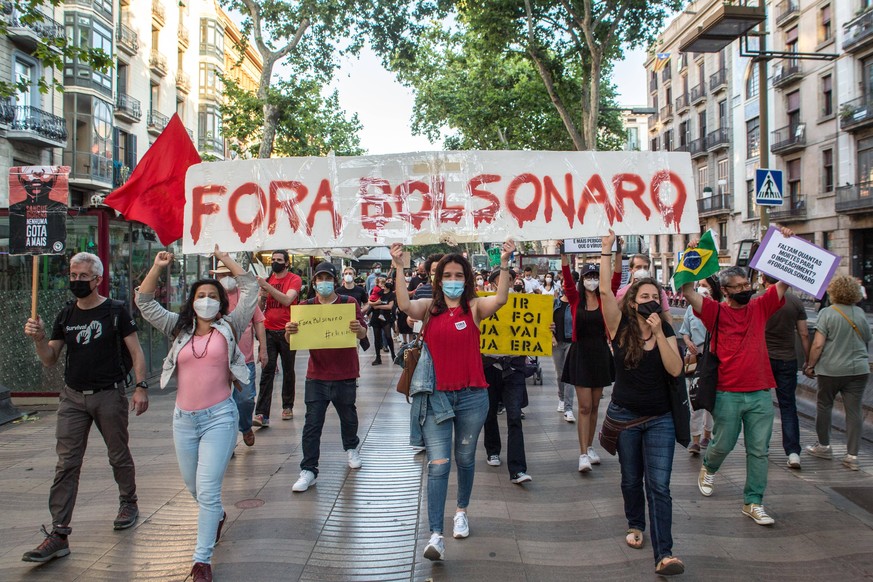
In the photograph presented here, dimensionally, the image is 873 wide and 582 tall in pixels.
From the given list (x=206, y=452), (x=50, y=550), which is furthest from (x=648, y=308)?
(x=50, y=550)

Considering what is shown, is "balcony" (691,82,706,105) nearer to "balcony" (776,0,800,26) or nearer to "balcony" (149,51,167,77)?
"balcony" (776,0,800,26)

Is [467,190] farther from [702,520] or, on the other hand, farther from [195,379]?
[702,520]

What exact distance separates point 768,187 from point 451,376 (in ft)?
24.5

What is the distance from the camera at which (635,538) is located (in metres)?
4.34

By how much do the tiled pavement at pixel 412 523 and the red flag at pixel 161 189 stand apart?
2.10m

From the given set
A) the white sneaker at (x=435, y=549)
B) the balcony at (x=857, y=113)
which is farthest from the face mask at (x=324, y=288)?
the balcony at (x=857, y=113)

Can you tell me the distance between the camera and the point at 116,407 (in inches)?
179

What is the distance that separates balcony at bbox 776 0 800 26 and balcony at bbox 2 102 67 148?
105 ft

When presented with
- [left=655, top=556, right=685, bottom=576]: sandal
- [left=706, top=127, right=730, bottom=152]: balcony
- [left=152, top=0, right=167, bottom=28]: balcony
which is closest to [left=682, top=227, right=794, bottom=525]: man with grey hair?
[left=655, top=556, right=685, bottom=576]: sandal

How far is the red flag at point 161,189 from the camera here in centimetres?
502

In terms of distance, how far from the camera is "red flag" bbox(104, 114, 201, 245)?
5016 millimetres

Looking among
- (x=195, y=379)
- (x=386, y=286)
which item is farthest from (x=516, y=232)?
(x=386, y=286)

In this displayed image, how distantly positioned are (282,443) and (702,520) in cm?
410

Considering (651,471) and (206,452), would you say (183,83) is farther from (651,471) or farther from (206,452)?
(651,471)
